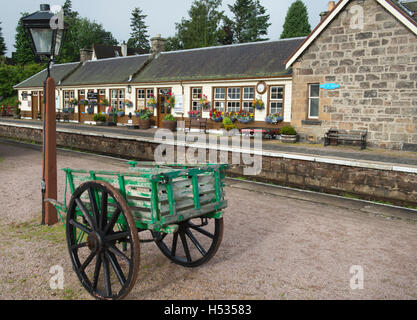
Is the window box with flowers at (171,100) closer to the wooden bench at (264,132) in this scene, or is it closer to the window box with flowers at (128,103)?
the window box with flowers at (128,103)

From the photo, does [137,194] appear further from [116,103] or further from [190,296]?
[116,103]

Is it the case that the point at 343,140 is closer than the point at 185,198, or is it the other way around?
the point at 185,198

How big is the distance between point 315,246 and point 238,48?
1910 centimetres

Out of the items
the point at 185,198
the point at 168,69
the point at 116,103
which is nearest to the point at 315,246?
the point at 185,198

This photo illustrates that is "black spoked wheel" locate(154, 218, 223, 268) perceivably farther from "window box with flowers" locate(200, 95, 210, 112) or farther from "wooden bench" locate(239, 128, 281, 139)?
"window box with flowers" locate(200, 95, 210, 112)

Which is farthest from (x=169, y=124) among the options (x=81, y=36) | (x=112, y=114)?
(x=81, y=36)

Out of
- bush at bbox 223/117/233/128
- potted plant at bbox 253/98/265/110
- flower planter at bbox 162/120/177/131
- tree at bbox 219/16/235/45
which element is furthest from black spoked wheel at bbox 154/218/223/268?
tree at bbox 219/16/235/45

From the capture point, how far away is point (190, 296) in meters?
4.04

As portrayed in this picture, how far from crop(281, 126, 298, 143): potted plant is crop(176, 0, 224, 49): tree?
32960 millimetres

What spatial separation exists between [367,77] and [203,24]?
117ft

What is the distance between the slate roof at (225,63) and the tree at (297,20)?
115 ft

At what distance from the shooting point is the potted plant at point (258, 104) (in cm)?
1897

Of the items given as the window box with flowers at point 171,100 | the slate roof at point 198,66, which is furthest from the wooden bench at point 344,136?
the window box with flowers at point 171,100

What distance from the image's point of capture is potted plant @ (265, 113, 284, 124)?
1838 centimetres
